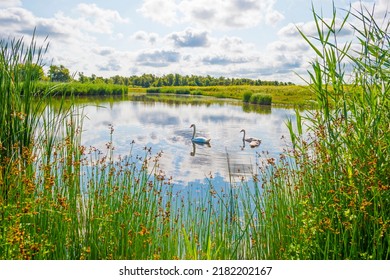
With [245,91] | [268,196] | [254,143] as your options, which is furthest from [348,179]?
[245,91]

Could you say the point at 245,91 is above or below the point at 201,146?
above

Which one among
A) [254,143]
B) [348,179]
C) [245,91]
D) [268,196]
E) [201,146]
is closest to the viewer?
[348,179]

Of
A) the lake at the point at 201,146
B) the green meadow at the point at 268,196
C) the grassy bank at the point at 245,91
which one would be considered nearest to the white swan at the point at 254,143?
the lake at the point at 201,146

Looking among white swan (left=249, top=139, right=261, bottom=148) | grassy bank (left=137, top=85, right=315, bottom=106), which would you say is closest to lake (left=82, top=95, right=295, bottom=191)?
white swan (left=249, top=139, right=261, bottom=148)

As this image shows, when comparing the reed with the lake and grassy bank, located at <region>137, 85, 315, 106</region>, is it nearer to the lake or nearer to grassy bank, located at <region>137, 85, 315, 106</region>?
the lake

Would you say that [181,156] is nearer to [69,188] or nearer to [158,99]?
[69,188]

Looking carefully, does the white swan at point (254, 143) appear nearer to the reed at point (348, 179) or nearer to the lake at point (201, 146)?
the lake at point (201, 146)

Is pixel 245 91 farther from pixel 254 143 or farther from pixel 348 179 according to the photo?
pixel 348 179

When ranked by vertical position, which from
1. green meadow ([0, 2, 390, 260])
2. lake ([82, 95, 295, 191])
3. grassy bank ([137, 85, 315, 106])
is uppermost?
grassy bank ([137, 85, 315, 106])

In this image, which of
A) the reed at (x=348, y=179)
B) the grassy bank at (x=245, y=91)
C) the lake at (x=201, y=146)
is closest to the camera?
the reed at (x=348, y=179)

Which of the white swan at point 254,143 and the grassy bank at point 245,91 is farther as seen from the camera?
the grassy bank at point 245,91

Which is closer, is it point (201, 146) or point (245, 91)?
point (201, 146)

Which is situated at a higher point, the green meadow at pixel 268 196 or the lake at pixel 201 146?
the green meadow at pixel 268 196

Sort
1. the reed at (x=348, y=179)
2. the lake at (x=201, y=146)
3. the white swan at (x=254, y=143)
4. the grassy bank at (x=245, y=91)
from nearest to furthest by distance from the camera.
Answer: the reed at (x=348, y=179), the lake at (x=201, y=146), the white swan at (x=254, y=143), the grassy bank at (x=245, y=91)
